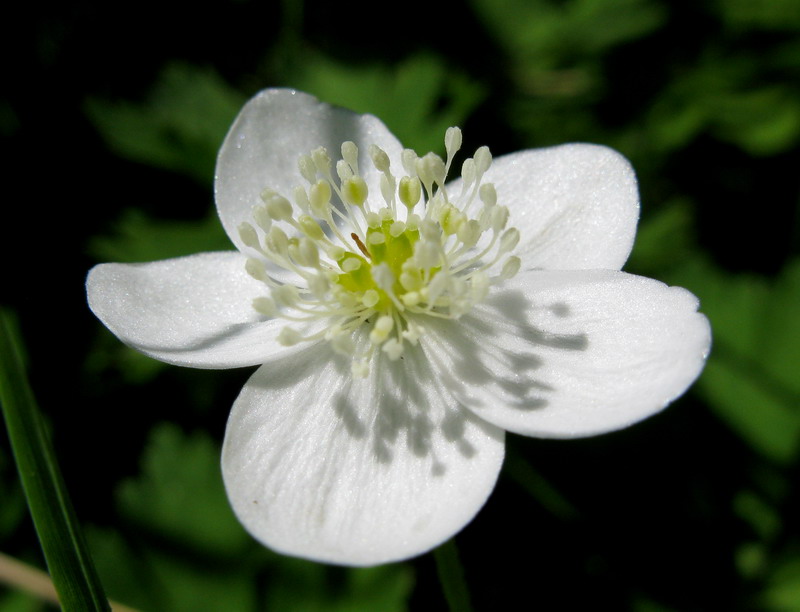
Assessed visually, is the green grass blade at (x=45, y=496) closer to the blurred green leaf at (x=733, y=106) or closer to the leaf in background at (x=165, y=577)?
the leaf in background at (x=165, y=577)

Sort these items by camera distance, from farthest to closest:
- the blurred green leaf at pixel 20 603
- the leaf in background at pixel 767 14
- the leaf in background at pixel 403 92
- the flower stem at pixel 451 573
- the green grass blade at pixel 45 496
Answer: the leaf in background at pixel 767 14 < the leaf in background at pixel 403 92 < the blurred green leaf at pixel 20 603 < the flower stem at pixel 451 573 < the green grass blade at pixel 45 496

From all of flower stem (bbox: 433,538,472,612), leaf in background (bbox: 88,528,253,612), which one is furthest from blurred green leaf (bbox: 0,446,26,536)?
flower stem (bbox: 433,538,472,612)

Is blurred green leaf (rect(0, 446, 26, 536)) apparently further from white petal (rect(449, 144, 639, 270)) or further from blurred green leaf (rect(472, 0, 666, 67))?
blurred green leaf (rect(472, 0, 666, 67))

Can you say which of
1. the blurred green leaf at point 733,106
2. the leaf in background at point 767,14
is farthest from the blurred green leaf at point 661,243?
the leaf in background at point 767,14

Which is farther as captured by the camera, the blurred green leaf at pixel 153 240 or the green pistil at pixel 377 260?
the blurred green leaf at pixel 153 240

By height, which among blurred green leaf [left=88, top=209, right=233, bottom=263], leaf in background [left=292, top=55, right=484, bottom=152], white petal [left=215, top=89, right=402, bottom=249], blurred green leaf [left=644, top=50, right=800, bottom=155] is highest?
white petal [left=215, top=89, right=402, bottom=249]

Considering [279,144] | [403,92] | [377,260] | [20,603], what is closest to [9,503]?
[20,603]
